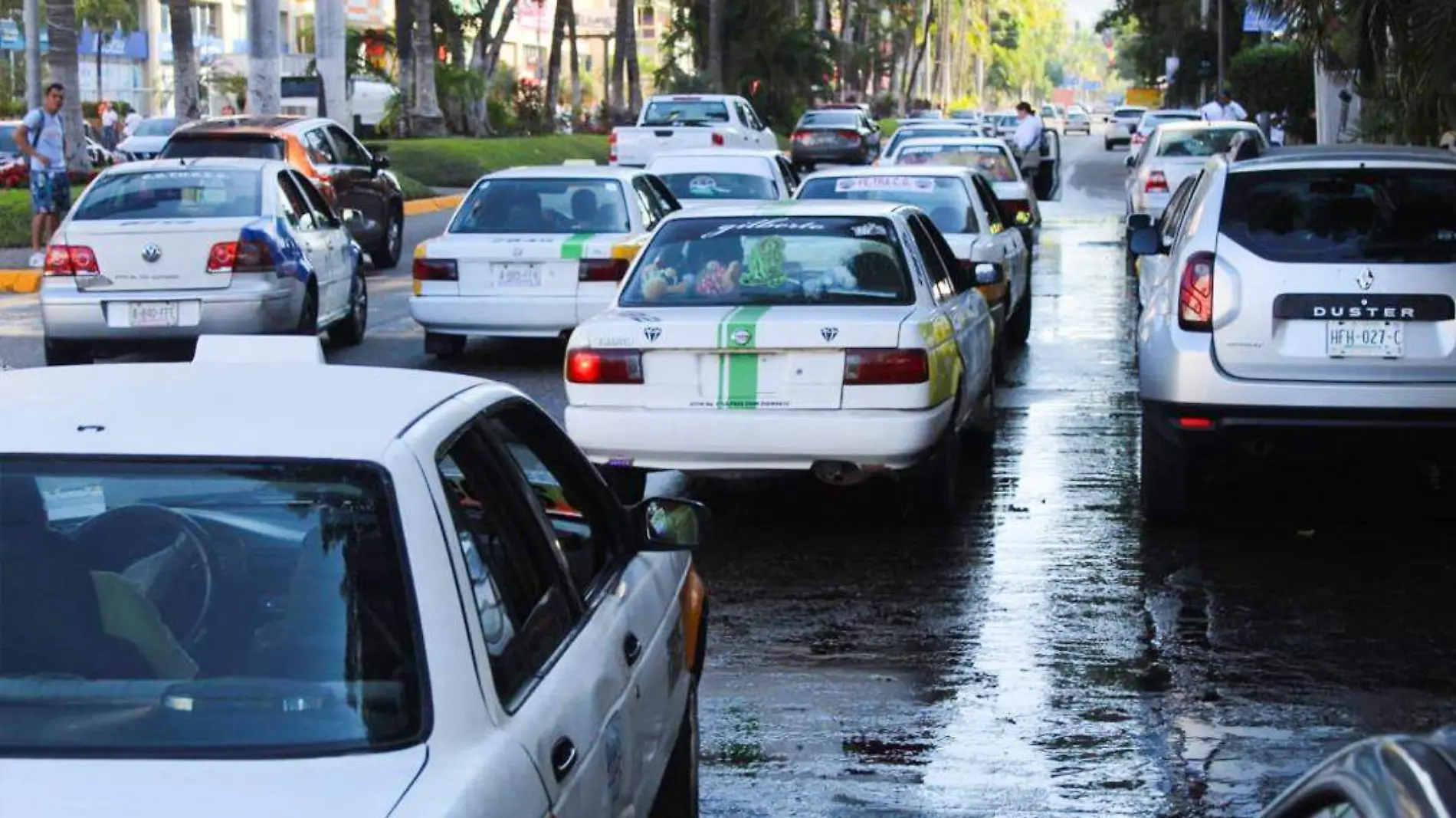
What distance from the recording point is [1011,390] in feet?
46.8

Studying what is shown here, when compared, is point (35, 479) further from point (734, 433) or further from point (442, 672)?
point (734, 433)

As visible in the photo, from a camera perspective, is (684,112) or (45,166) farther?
(684,112)

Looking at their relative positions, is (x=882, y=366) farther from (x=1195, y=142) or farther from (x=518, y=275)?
(x=1195, y=142)

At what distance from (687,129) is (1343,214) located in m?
25.3

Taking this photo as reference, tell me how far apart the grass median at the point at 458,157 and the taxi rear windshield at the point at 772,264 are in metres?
25.6

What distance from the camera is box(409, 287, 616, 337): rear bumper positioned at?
14.9 m

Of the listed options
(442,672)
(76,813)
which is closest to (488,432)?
(442,672)

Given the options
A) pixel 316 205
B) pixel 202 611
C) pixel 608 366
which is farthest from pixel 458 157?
pixel 202 611

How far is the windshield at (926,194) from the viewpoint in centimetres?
1490

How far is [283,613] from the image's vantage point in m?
3.44

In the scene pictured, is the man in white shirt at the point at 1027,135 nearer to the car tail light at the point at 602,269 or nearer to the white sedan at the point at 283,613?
the car tail light at the point at 602,269

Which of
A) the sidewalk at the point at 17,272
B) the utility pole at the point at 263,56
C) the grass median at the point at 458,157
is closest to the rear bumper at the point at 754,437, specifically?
the sidewalk at the point at 17,272

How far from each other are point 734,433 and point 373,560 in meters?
5.63

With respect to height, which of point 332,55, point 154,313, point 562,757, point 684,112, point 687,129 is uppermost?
point 332,55
